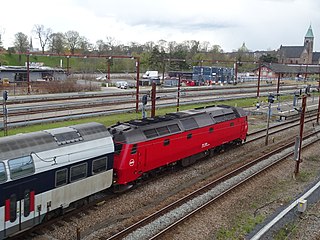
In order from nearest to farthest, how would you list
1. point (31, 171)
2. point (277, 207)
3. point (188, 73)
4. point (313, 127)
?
point (31, 171) → point (277, 207) → point (313, 127) → point (188, 73)

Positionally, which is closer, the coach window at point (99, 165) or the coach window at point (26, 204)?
the coach window at point (26, 204)

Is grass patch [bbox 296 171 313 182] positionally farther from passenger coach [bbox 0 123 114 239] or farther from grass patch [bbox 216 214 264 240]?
passenger coach [bbox 0 123 114 239]

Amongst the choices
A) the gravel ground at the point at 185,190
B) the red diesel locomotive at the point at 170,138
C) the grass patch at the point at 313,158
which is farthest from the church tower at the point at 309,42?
the gravel ground at the point at 185,190

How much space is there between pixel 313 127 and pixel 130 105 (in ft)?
78.8

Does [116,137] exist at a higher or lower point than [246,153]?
higher

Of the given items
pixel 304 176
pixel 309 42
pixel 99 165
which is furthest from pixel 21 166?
pixel 309 42

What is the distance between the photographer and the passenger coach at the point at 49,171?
13.4 m

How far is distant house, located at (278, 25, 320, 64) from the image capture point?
618 feet

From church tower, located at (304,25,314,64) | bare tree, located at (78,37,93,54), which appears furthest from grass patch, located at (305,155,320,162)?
church tower, located at (304,25,314,64)

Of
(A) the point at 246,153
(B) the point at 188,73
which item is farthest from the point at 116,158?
(B) the point at 188,73

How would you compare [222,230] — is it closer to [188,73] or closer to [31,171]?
[31,171]

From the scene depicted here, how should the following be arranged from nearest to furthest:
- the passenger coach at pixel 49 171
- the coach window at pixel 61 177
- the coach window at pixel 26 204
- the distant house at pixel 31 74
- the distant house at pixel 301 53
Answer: the passenger coach at pixel 49 171, the coach window at pixel 26 204, the coach window at pixel 61 177, the distant house at pixel 31 74, the distant house at pixel 301 53

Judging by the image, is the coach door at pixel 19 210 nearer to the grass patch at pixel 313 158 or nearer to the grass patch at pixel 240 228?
the grass patch at pixel 240 228

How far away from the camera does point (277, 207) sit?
1852cm
